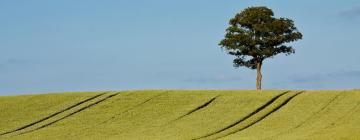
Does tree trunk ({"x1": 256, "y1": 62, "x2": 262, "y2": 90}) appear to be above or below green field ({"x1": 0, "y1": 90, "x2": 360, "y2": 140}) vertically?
above

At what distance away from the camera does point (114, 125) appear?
49.7 metres

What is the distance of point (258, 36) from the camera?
75.2 meters

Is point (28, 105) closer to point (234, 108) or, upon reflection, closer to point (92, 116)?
point (92, 116)

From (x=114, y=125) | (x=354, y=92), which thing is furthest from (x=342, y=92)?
(x=114, y=125)

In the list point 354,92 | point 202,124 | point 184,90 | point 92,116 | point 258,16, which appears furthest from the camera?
point 258,16

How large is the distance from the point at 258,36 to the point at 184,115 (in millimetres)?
Result: 24832

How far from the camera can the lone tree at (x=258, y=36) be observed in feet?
245

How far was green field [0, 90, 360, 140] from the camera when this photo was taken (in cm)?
4534

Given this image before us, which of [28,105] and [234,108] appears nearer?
[234,108]

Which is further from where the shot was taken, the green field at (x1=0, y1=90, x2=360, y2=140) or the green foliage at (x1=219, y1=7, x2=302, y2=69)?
the green foliage at (x1=219, y1=7, x2=302, y2=69)

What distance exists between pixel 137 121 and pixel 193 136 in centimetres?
747

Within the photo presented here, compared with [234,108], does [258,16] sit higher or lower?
higher

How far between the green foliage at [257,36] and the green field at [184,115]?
584 inches

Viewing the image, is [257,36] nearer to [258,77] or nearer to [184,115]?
[258,77]
